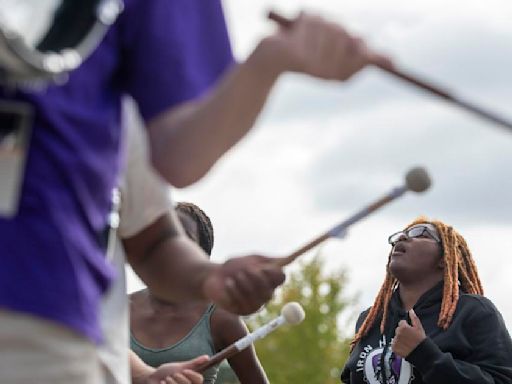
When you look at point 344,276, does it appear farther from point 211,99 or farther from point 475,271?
point 211,99

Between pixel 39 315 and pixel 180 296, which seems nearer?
pixel 39 315

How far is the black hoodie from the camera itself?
696cm

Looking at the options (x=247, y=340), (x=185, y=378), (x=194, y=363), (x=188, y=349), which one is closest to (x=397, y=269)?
(x=188, y=349)

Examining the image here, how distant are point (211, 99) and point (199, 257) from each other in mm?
335

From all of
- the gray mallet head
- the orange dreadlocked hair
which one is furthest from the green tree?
the gray mallet head

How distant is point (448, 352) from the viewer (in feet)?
23.5

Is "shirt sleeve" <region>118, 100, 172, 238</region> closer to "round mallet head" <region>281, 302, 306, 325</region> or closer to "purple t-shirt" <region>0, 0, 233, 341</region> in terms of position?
"purple t-shirt" <region>0, 0, 233, 341</region>

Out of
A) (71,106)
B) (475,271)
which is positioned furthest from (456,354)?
(71,106)

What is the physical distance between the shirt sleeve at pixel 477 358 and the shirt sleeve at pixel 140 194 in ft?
14.5

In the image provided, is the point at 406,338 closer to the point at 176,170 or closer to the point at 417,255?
the point at 417,255

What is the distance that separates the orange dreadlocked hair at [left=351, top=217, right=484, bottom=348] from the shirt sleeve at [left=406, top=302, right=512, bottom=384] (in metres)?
0.18

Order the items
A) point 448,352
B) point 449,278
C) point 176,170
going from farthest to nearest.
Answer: point 449,278, point 448,352, point 176,170

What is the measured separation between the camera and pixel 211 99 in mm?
2396

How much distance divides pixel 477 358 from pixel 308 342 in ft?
54.0
